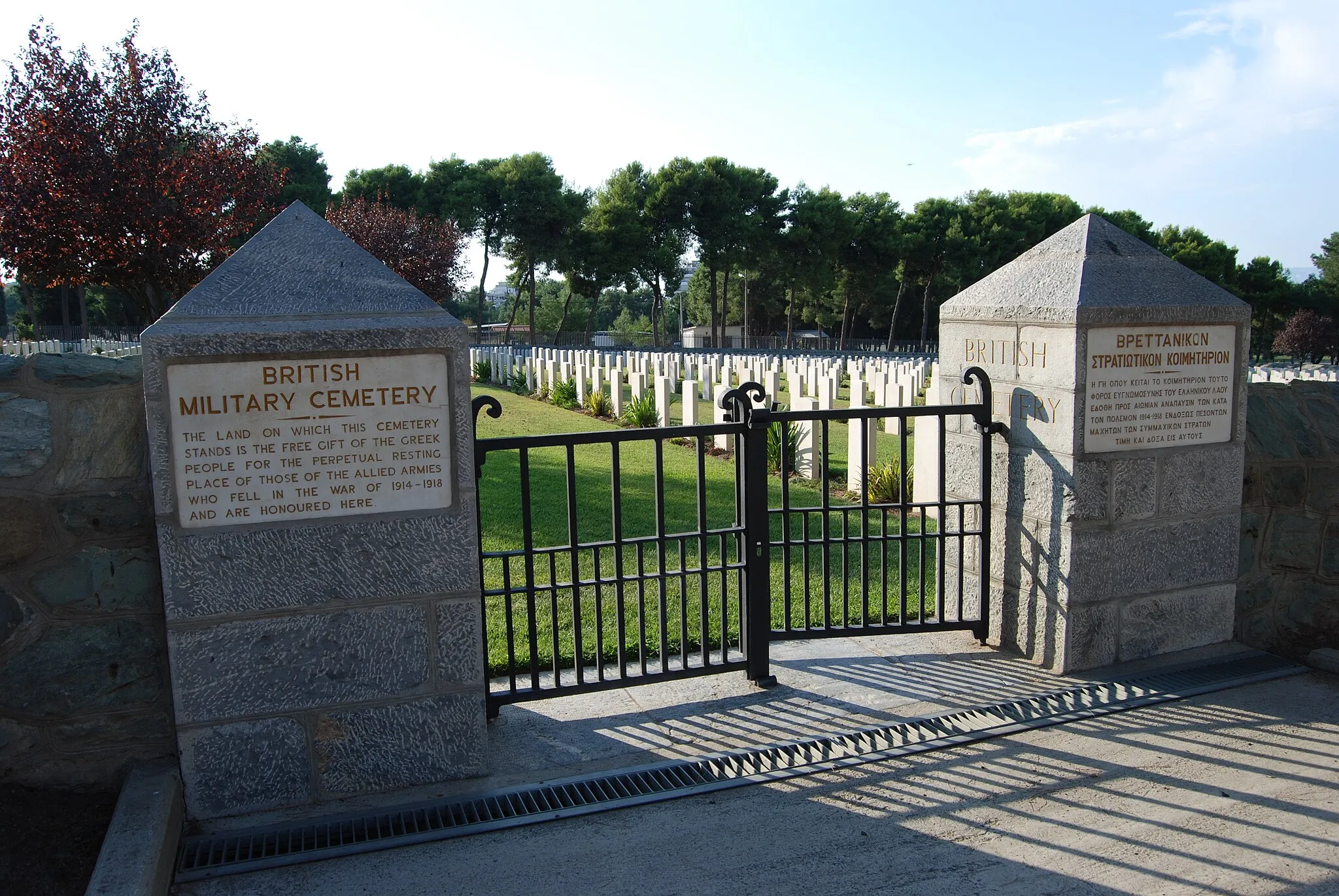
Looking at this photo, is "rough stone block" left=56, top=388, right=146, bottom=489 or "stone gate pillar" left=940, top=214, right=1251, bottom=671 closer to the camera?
"rough stone block" left=56, top=388, right=146, bottom=489

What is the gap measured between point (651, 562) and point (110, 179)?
9160 millimetres

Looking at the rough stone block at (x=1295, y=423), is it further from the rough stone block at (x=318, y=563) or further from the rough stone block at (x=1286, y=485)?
the rough stone block at (x=318, y=563)

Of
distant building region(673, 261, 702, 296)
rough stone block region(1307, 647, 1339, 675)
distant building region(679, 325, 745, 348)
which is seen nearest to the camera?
rough stone block region(1307, 647, 1339, 675)

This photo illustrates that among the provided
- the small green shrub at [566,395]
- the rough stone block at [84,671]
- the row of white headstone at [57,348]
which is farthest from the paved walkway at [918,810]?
the row of white headstone at [57,348]

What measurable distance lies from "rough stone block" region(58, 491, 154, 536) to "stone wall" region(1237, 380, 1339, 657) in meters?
4.64

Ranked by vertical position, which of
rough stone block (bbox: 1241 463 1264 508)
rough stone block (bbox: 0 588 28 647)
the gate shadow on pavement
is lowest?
the gate shadow on pavement

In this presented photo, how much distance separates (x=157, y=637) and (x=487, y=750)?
1187mm

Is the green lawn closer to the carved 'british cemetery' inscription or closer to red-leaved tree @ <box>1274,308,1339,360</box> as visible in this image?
the carved 'british cemetery' inscription

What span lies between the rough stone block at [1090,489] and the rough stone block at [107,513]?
3546 mm

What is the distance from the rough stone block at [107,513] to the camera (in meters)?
3.12

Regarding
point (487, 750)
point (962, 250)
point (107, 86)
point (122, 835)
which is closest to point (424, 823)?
point (487, 750)

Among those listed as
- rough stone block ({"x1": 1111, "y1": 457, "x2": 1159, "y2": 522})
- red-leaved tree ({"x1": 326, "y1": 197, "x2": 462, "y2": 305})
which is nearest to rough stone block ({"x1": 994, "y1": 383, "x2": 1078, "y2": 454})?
rough stone block ({"x1": 1111, "y1": 457, "x2": 1159, "y2": 522})

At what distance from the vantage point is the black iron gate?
3852mm

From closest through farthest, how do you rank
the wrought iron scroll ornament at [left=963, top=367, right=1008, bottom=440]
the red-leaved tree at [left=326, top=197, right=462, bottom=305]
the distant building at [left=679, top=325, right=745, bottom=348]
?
the wrought iron scroll ornament at [left=963, top=367, right=1008, bottom=440]
the red-leaved tree at [left=326, top=197, right=462, bottom=305]
the distant building at [left=679, top=325, right=745, bottom=348]
